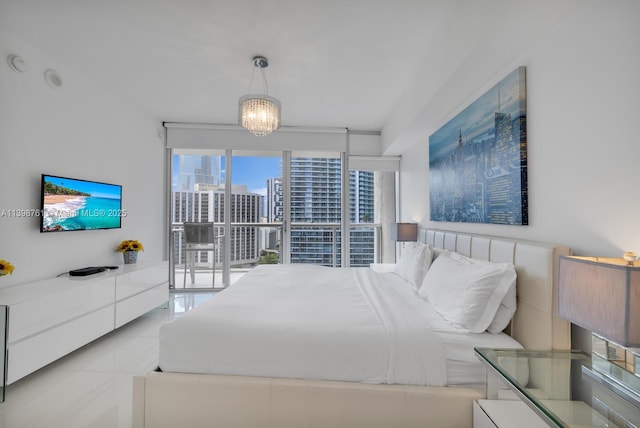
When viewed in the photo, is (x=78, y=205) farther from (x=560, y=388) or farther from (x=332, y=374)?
(x=560, y=388)

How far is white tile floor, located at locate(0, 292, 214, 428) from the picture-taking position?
5.54 feet

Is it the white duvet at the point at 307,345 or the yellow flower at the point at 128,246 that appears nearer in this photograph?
the white duvet at the point at 307,345

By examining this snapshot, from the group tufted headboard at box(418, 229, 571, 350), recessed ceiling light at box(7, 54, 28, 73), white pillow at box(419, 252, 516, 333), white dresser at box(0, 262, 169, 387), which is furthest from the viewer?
recessed ceiling light at box(7, 54, 28, 73)

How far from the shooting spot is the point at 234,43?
234 cm

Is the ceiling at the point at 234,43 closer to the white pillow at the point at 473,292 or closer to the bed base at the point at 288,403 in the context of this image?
the white pillow at the point at 473,292

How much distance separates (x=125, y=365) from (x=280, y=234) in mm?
2668

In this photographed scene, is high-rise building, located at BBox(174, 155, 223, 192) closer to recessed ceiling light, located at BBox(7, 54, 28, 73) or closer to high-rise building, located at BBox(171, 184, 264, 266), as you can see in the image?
high-rise building, located at BBox(171, 184, 264, 266)

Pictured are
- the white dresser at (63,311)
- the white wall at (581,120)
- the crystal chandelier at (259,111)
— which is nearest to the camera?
the white wall at (581,120)

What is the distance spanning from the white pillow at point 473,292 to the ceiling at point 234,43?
5.79 feet

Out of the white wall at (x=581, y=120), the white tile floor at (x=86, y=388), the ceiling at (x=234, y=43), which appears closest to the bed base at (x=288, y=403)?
the white tile floor at (x=86, y=388)

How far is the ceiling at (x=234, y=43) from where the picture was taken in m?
1.97

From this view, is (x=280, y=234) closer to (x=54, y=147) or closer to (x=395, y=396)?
(x=54, y=147)

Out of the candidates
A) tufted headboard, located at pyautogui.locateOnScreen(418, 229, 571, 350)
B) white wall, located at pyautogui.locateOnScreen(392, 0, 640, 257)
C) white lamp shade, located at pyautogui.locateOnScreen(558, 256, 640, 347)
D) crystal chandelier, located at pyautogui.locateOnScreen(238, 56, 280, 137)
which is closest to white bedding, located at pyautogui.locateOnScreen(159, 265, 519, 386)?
tufted headboard, located at pyautogui.locateOnScreen(418, 229, 571, 350)

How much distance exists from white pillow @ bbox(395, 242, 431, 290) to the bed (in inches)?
33.4
